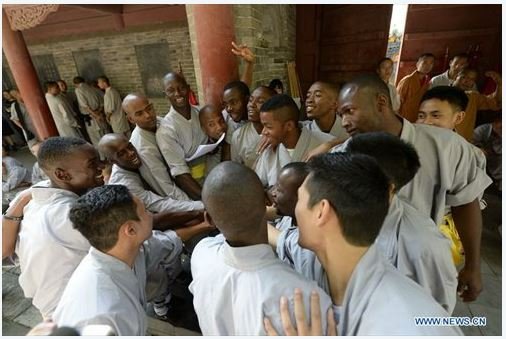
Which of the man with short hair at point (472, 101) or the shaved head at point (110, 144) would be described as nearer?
the shaved head at point (110, 144)

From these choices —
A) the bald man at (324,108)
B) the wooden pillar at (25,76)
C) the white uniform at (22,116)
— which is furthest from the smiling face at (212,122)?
the white uniform at (22,116)

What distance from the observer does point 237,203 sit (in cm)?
93

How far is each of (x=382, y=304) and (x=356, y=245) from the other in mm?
180

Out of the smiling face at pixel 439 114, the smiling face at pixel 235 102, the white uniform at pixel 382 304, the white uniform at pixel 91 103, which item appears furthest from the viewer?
the white uniform at pixel 91 103

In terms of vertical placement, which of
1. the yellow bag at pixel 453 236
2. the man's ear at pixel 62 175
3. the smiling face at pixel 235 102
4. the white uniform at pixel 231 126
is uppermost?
the smiling face at pixel 235 102

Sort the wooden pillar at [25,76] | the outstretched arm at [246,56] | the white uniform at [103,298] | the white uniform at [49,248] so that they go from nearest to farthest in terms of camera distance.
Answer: the white uniform at [103,298] < the white uniform at [49,248] < the outstretched arm at [246,56] < the wooden pillar at [25,76]

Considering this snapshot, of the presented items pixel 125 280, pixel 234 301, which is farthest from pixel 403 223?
pixel 125 280

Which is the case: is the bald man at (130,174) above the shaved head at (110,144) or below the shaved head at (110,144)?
below

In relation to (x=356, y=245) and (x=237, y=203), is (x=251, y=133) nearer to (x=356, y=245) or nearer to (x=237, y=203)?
(x=237, y=203)

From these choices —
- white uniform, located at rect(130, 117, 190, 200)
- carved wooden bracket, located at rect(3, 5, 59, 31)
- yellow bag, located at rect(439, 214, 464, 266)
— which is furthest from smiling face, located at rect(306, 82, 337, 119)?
carved wooden bracket, located at rect(3, 5, 59, 31)

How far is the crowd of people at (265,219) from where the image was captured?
85cm

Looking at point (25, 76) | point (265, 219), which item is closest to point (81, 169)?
point (265, 219)

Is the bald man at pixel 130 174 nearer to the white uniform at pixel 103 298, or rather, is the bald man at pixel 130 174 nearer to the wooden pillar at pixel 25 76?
the white uniform at pixel 103 298

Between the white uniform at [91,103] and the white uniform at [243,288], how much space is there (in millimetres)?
6594
